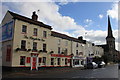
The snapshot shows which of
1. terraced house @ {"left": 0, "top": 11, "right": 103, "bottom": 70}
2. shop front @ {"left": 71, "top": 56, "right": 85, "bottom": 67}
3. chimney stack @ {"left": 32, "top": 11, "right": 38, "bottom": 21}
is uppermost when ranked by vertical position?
chimney stack @ {"left": 32, "top": 11, "right": 38, "bottom": 21}

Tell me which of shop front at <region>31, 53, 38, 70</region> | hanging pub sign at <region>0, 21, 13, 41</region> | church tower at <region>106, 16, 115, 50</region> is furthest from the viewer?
church tower at <region>106, 16, 115, 50</region>

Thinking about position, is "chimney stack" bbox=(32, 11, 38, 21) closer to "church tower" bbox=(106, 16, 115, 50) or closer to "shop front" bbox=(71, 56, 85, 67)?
"shop front" bbox=(71, 56, 85, 67)

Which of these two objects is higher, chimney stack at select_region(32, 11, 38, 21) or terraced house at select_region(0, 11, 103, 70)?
chimney stack at select_region(32, 11, 38, 21)

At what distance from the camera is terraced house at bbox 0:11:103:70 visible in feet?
80.7

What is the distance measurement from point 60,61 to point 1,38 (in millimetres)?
13469

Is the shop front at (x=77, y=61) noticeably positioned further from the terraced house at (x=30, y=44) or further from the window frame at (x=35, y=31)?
the window frame at (x=35, y=31)

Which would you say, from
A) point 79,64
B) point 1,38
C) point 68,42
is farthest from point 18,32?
point 79,64

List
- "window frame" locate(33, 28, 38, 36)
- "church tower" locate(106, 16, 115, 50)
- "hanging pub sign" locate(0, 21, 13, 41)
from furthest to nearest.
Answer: "church tower" locate(106, 16, 115, 50) < "window frame" locate(33, 28, 38, 36) < "hanging pub sign" locate(0, 21, 13, 41)

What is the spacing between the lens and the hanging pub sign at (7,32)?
994 inches

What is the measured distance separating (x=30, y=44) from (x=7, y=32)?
448 centimetres

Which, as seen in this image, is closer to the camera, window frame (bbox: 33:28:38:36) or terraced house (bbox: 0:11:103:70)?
terraced house (bbox: 0:11:103:70)

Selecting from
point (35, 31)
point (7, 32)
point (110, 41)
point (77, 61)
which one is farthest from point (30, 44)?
point (110, 41)

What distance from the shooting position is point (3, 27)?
94.6ft

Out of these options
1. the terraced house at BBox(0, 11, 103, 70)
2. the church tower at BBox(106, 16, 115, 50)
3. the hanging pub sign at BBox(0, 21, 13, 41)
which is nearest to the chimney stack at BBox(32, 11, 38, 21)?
the terraced house at BBox(0, 11, 103, 70)
